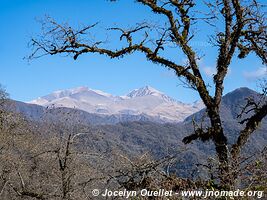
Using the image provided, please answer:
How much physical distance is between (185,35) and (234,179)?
17.0 ft

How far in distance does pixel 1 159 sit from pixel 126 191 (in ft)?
106

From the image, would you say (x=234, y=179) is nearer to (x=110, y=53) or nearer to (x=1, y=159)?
(x=110, y=53)

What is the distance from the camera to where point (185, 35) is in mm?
11312

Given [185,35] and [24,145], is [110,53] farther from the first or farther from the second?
[24,145]

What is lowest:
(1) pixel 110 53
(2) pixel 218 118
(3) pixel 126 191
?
(3) pixel 126 191

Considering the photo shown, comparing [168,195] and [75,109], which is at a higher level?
[75,109]

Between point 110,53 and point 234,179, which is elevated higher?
point 110,53

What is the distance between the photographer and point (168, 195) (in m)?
7.33

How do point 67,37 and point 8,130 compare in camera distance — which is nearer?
point 67,37

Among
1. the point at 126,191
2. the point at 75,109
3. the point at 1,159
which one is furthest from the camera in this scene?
the point at 1,159

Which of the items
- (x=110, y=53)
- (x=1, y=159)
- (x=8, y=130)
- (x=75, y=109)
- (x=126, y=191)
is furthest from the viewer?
(x=8, y=130)

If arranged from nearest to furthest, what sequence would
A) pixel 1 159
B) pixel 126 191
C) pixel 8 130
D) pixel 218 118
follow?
pixel 126 191 → pixel 218 118 → pixel 1 159 → pixel 8 130

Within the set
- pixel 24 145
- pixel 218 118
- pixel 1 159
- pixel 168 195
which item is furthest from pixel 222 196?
pixel 24 145

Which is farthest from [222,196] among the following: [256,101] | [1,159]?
[1,159]
